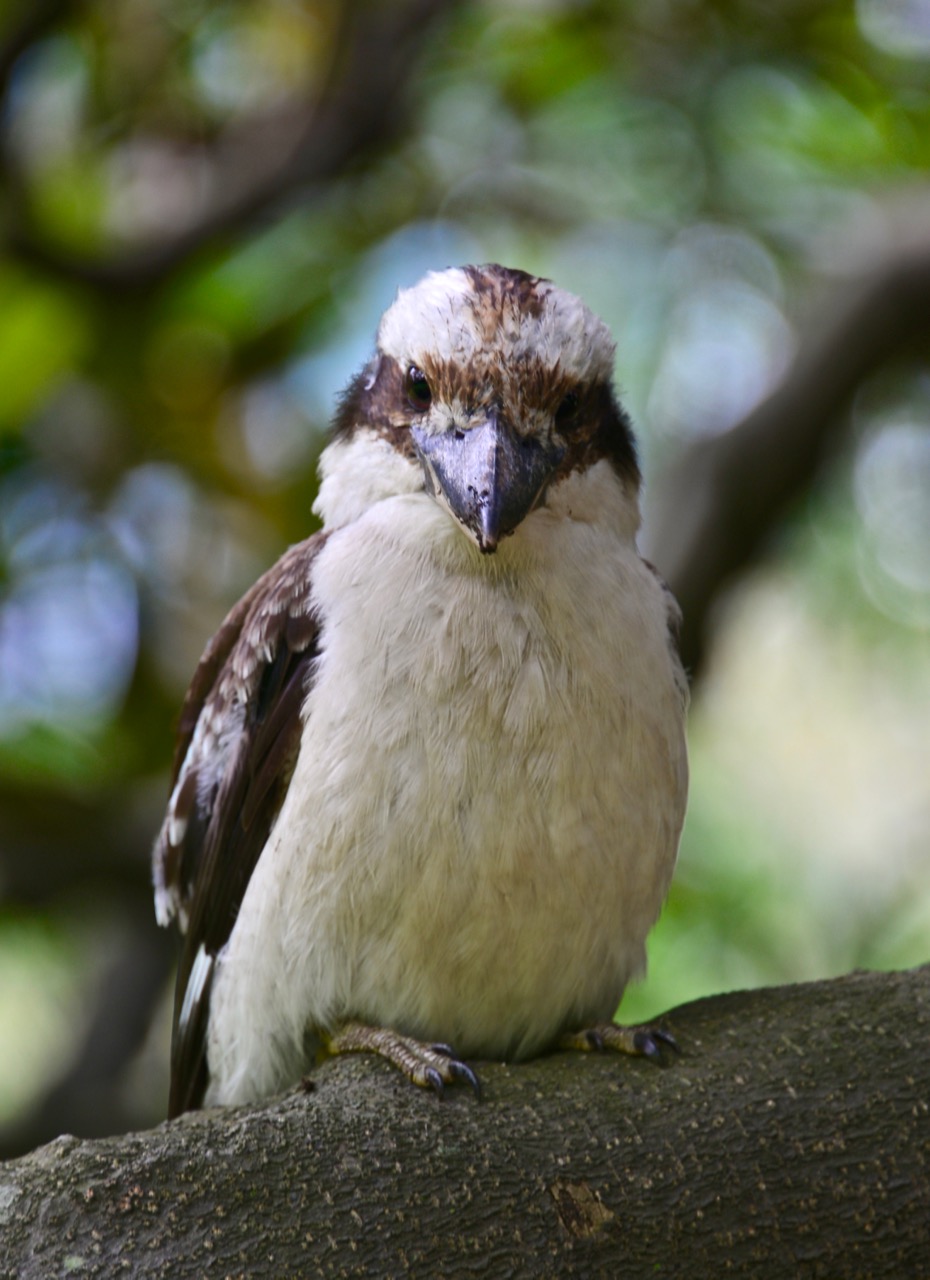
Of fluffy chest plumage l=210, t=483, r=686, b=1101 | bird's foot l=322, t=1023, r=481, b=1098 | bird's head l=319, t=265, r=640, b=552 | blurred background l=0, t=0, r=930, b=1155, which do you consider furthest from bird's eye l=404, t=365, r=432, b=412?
blurred background l=0, t=0, r=930, b=1155

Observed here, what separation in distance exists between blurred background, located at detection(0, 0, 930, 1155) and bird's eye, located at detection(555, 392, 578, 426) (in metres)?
1.97

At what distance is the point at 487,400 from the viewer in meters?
2.04

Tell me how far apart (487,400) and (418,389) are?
15cm

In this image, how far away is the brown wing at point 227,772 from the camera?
7.36 ft

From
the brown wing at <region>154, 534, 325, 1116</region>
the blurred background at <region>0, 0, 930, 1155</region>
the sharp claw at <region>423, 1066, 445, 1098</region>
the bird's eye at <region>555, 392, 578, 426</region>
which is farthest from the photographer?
the blurred background at <region>0, 0, 930, 1155</region>

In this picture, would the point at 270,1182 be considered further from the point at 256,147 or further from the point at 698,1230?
the point at 256,147

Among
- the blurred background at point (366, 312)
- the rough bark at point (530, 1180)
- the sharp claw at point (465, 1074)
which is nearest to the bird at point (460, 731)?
the sharp claw at point (465, 1074)

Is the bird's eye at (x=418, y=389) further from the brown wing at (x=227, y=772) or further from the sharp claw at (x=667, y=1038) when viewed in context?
the sharp claw at (x=667, y=1038)

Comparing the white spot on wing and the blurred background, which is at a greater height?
the blurred background

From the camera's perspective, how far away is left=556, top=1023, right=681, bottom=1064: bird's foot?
2.02 meters

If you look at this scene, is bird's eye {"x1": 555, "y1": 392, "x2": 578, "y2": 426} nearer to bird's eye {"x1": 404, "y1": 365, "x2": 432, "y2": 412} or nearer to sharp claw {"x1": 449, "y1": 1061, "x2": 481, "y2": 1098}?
bird's eye {"x1": 404, "y1": 365, "x2": 432, "y2": 412}

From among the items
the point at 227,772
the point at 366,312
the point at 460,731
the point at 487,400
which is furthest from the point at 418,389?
the point at 366,312

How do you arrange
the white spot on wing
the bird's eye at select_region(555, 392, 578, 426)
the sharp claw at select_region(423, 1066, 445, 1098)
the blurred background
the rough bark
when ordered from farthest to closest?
the blurred background → the white spot on wing → the bird's eye at select_region(555, 392, 578, 426) → the sharp claw at select_region(423, 1066, 445, 1098) → the rough bark

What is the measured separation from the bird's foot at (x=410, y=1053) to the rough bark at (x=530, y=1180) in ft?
0.09
